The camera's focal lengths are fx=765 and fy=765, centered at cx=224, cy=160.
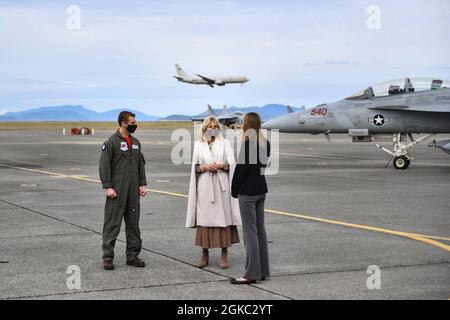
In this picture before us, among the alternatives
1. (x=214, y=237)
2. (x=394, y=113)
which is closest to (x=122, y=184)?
(x=214, y=237)

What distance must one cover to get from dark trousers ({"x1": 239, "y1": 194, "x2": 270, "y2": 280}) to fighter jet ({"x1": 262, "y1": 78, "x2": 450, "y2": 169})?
17362 mm

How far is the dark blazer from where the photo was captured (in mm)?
8984

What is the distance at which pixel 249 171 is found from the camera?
29.6 feet

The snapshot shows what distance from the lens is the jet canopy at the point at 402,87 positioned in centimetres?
2581

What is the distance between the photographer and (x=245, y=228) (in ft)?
29.8

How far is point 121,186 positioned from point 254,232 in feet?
6.32

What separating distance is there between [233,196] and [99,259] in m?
2.23

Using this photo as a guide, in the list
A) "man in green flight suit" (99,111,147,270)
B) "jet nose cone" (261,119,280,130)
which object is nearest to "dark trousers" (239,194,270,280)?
"man in green flight suit" (99,111,147,270)

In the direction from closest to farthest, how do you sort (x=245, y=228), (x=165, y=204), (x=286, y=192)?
(x=245, y=228), (x=165, y=204), (x=286, y=192)

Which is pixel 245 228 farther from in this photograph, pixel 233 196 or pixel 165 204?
pixel 165 204

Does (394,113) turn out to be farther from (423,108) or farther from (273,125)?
(273,125)

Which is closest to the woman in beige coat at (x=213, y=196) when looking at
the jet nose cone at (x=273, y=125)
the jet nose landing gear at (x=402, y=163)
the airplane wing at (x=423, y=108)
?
the airplane wing at (x=423, y=108)

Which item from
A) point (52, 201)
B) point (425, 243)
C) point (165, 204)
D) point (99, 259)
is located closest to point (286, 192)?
point (165, 204)
